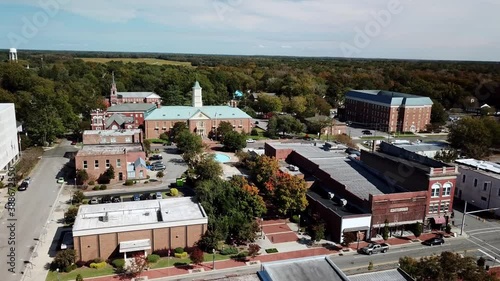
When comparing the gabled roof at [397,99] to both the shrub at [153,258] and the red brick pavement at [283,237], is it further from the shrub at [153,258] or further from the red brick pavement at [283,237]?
the shrub at [153,258]

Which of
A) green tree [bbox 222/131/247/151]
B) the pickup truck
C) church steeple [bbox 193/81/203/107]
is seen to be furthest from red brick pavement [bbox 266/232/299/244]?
church steeple [bbox 193/81/203/107]

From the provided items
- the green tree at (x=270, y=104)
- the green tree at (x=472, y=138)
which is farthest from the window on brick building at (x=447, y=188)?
the green tree at (x=270, y=104)

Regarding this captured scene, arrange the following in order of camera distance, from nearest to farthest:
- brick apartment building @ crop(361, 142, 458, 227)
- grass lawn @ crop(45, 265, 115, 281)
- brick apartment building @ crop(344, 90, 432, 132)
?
grass lawn @ crop(45, 265, 115, 281) → brick apartment building @ crop(361, 142, 458, 227) → brick apartment building @ crop(344, 90, 432, 132)

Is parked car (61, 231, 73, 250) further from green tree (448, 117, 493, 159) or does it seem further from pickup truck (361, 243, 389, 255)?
green tree (448, 117, 493, 159)

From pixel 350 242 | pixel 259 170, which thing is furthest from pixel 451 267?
pixel 259 170

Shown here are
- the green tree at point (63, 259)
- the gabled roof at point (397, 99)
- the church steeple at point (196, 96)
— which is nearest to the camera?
the green tree at point (63, 259)

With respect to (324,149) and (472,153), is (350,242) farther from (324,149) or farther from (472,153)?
(472,153)

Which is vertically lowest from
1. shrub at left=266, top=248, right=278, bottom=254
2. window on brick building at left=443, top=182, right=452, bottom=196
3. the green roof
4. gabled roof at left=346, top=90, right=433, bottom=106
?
shrub at left=266, top=248, right=278, bottom=254
